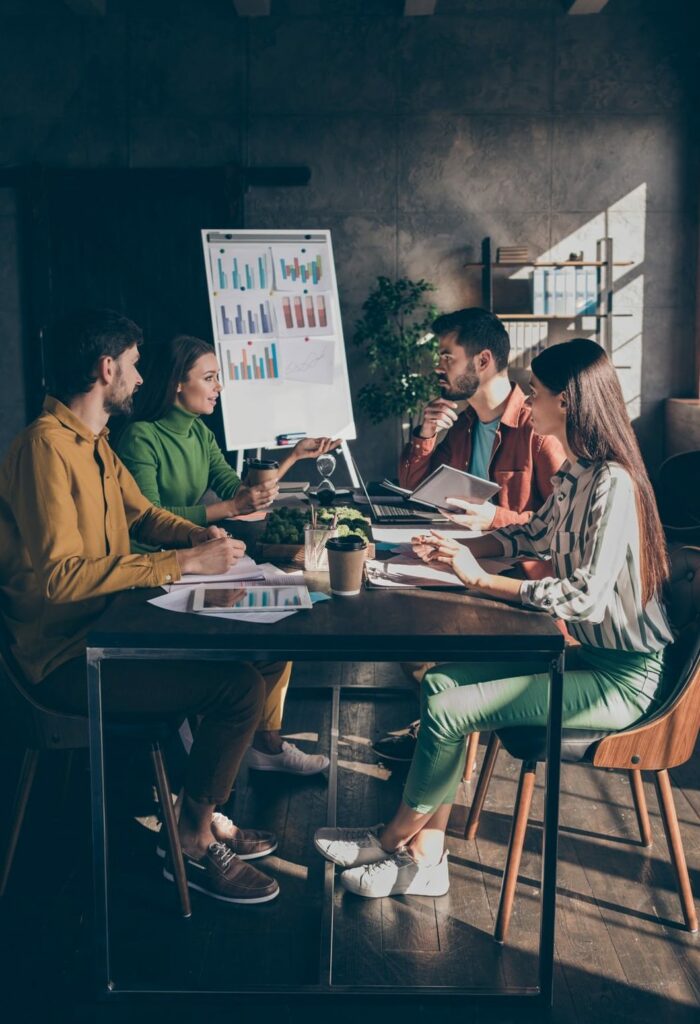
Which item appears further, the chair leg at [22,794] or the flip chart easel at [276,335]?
the flip chart easel at [276,335]

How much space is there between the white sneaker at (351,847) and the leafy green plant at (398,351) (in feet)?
12.0

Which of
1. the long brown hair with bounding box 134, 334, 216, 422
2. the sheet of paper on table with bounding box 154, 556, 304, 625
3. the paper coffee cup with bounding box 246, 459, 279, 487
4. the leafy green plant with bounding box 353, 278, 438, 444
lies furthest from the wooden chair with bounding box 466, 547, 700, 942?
the leafy green plant with bounding box 353, 278, 438, 444

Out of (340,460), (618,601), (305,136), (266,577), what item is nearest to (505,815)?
(618,601)

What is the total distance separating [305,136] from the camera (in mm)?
5766

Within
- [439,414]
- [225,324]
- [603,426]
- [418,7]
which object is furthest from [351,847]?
[418,7]

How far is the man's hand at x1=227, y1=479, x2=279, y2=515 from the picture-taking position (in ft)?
9.21

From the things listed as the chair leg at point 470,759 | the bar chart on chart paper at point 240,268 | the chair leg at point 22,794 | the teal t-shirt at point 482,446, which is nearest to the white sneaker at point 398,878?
the chair leg at point 470,759

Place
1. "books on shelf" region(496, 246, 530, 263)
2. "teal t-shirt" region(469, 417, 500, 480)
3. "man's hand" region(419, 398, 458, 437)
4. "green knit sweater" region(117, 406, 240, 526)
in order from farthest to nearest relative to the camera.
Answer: "books on shelf" region(496, 246, 530, 263) → "teal t-shirt" region(469, 417, 500, 480) → "man's hand" region(419, 398, 458, 437) → "green knit sweater" region(117, 406, 240, 526)

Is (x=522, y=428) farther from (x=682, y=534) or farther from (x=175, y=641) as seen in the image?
(x=175, y=641)

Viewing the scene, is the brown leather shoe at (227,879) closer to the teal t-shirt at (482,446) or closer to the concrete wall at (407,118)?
the teal t-shirt at (482,446)

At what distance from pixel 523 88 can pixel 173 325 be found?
265 cm

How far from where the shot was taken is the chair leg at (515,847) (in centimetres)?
200

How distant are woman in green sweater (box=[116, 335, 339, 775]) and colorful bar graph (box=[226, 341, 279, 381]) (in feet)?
6.74

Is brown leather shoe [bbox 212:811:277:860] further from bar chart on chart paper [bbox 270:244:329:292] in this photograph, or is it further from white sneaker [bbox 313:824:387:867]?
bar chart on chart paper [bbox 270:244:329:292]
